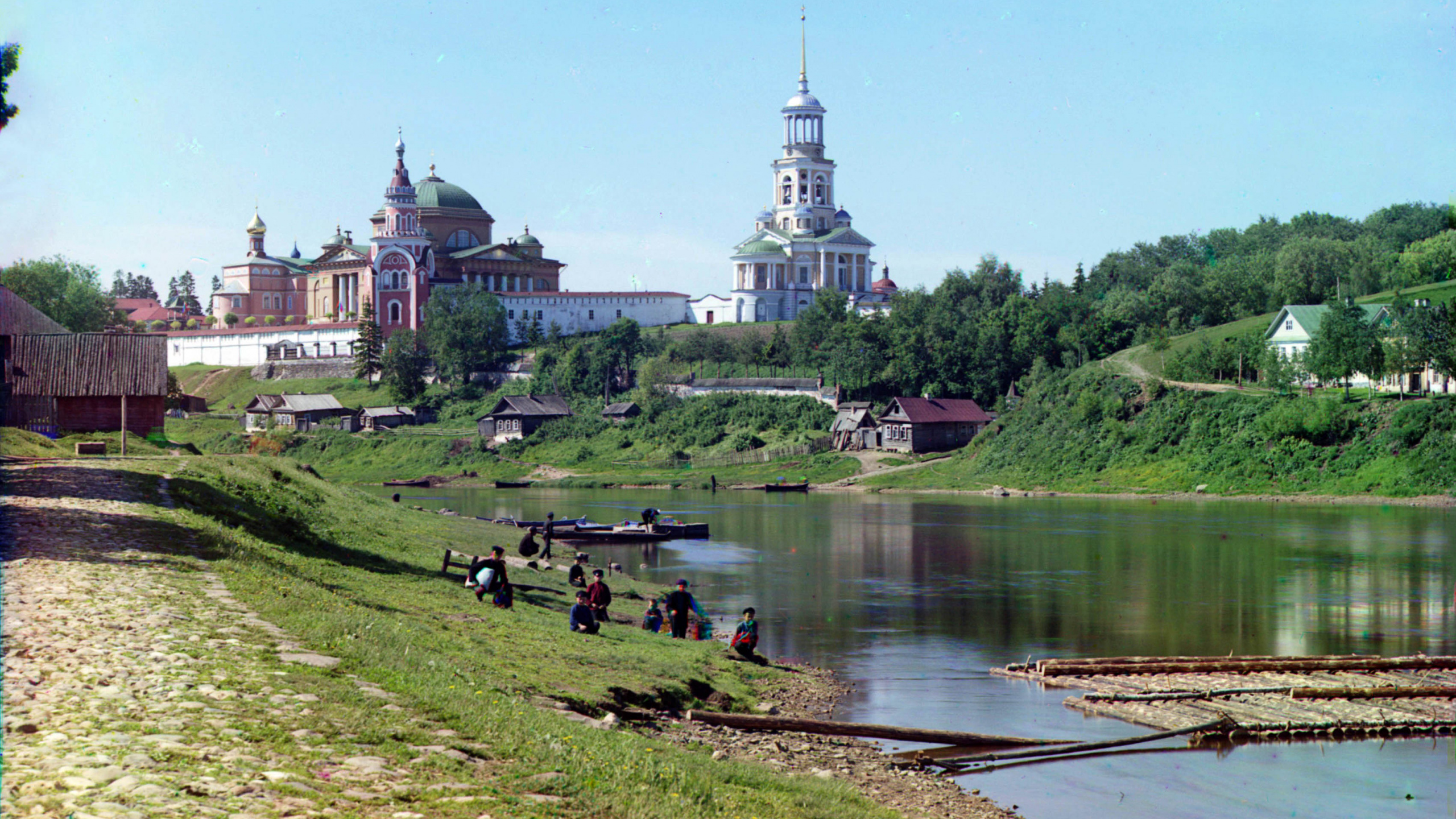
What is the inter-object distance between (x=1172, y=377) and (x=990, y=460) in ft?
39.7

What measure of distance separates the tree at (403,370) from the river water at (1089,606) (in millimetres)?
44585

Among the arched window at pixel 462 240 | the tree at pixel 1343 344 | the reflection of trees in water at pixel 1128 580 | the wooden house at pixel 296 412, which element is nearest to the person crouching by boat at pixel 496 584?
the reflection of trees in water at pixel 1128 580

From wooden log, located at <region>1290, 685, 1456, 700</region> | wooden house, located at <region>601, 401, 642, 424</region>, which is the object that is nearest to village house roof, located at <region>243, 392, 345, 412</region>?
wooden house, located at <region>601, 401, 642, 424</region>

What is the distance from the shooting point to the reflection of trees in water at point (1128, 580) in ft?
91.1

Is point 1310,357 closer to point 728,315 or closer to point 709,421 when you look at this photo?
point 709,421

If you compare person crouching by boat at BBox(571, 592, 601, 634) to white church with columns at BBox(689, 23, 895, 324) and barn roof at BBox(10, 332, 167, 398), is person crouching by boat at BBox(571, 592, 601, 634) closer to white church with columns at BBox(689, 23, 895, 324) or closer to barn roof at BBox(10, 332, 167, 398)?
→ barn roof at BBox(10, 332, 167, 398)

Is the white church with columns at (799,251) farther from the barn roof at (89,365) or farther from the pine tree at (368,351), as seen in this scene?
the barn roof at (89,365)

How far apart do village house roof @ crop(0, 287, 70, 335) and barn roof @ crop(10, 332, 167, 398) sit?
1.74 m

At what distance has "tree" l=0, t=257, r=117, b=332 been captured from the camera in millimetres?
92500

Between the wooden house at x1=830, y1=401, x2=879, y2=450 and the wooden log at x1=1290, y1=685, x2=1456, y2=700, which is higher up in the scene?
the wooden house at x1=830, y1=401, x2=879, y2=450

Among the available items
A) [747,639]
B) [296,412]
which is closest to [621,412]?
[296,412]

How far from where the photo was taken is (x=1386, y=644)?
26.4 m

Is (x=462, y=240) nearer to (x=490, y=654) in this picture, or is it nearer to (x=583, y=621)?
(x=583, y=621)

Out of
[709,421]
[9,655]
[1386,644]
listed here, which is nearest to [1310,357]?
[709,421]
